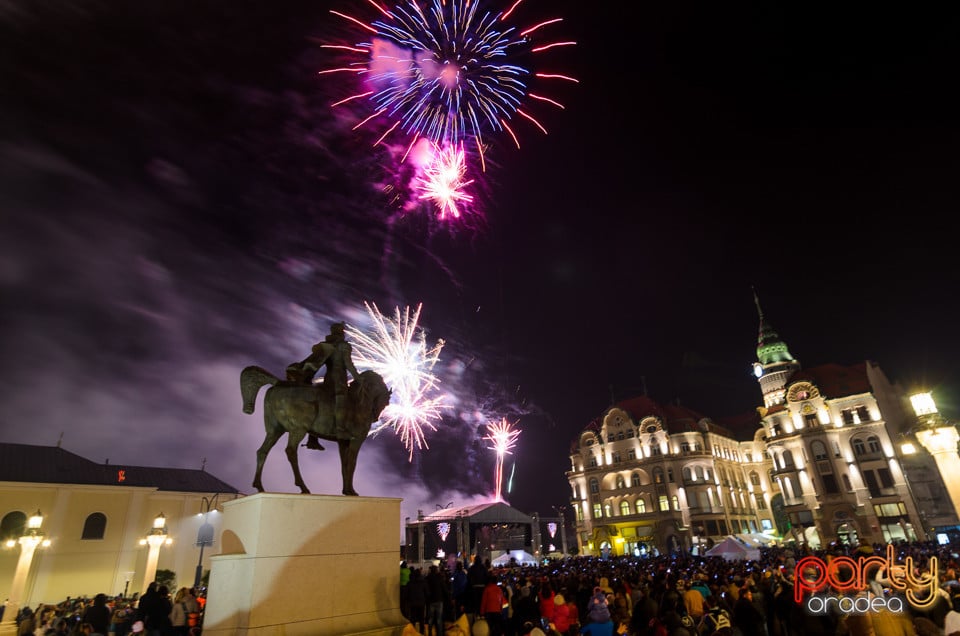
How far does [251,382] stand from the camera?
8.75m

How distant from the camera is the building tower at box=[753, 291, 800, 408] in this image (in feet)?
208

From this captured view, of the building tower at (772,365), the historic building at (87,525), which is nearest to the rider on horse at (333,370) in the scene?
the historic building at (87,525)

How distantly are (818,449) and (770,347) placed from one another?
17.4m

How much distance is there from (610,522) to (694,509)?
36.7ft

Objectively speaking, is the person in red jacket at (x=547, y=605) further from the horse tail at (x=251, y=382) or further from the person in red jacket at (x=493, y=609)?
the horse tail at (x=251, y=382)

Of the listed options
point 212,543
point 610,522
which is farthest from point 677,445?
point 212,543

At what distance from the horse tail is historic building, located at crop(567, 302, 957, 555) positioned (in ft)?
130

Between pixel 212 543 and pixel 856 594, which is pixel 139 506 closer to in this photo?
pixel 212 543

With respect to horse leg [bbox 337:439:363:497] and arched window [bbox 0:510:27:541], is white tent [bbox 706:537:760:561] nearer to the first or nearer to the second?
horse leg [bbox 337:439:363:497]

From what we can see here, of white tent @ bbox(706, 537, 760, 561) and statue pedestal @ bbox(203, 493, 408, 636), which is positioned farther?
white tent @ bbox(706, 537, 760, 561)

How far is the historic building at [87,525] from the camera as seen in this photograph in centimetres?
3266

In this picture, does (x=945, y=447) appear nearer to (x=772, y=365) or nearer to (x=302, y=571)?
(x=302, y=571)

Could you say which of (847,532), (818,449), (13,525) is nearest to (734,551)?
(847,532)

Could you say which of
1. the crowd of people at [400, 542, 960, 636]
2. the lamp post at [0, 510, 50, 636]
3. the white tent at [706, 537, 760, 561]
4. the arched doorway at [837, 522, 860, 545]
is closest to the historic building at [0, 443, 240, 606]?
the lamp post at [0, 510, 50, 636]
